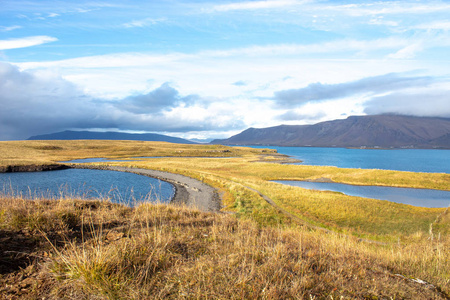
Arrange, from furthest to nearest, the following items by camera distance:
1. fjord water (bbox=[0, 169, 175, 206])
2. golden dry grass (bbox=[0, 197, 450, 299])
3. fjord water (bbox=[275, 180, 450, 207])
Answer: fjord water (bbox=[275, 180, 450, 207]) → fjord water (bbox=[0, 169, 175, 206]) → golden dry grass (bbox=[0, 197, 450, 299])

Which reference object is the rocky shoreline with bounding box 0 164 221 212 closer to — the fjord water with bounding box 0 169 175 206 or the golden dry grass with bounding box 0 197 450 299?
the fjord water with bounding box 0 169 175 206

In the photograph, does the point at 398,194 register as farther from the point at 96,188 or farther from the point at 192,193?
the point at 96,188

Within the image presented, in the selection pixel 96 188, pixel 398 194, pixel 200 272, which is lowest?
pixel 398 194

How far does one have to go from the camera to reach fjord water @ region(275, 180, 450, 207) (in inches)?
1676

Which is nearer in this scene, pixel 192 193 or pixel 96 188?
pixel 192 193

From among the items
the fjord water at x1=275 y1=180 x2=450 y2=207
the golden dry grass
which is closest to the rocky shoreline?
the golden dry grass

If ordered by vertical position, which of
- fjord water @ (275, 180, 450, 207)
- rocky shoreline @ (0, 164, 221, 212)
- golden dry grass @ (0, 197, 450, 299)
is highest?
golden dry grass @ (0, 197, 450, 299)

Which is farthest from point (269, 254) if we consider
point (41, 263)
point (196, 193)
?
point (196, 193)

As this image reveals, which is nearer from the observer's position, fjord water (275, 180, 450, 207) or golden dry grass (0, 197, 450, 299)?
golden dry grass (0, 197, 450, 299)

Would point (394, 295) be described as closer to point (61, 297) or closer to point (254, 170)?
point (61, 297)

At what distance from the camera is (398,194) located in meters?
49.0

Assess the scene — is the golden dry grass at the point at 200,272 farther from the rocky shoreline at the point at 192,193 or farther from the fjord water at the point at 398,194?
the fjord water at the point at 398,194

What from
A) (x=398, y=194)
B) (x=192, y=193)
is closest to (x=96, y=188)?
(x=192, y=193)

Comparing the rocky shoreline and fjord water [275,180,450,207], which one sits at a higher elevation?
the rocky shoreline
